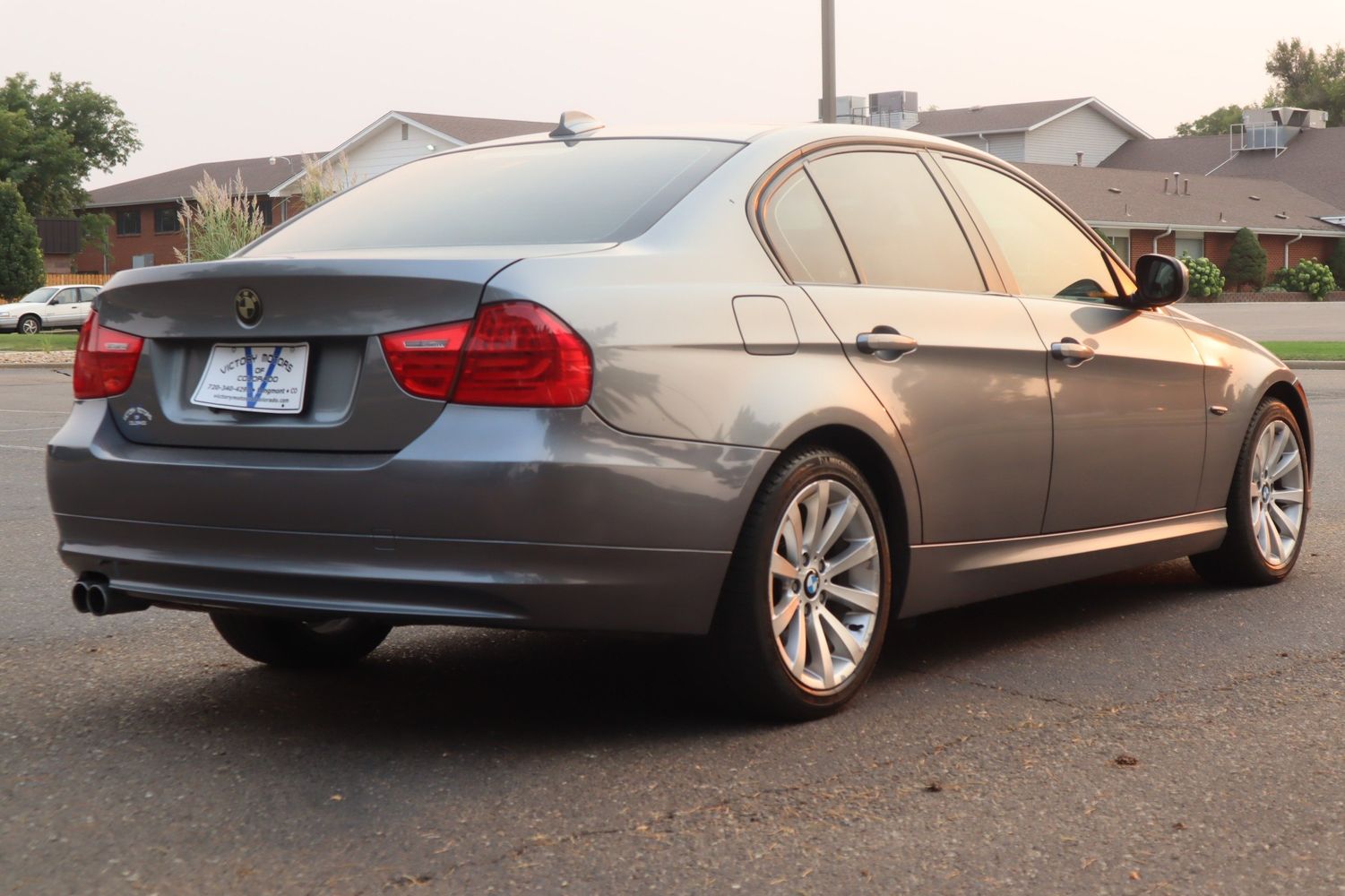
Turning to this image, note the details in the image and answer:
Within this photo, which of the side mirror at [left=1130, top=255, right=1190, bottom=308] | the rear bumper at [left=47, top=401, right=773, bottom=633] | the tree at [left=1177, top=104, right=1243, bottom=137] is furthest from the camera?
the tree at [left=1177, top=104, right=1243, bottom=137]

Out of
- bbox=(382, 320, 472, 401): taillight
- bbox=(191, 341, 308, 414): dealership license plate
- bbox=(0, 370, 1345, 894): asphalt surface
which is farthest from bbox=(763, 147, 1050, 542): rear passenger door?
bbox=(191, 341, 308, 414): dealership license plate

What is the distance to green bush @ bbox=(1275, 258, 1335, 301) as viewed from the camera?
61.1 metres

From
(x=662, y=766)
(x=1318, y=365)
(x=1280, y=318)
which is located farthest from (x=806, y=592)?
(x=1280, y=318)

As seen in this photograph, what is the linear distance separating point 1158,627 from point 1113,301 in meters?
1.13

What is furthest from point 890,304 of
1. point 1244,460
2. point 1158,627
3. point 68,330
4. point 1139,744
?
point 68,330

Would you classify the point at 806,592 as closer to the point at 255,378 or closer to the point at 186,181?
the point at 255,378

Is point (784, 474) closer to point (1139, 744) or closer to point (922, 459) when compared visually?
point (922, 459)

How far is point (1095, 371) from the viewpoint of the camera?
5629 millimetres

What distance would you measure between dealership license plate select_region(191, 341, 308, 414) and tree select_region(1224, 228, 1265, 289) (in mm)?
61331

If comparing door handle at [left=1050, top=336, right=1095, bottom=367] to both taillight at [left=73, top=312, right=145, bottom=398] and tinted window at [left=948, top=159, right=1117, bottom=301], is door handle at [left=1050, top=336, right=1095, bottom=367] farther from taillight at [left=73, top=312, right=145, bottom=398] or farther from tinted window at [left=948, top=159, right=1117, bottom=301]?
taillight at [left=73, top=312, right=145, bottom=398]

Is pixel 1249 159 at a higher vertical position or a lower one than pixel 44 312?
higher

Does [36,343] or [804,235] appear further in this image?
[36,343]

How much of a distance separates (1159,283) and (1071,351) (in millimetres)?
727

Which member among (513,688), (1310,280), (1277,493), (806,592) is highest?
(806,592)
